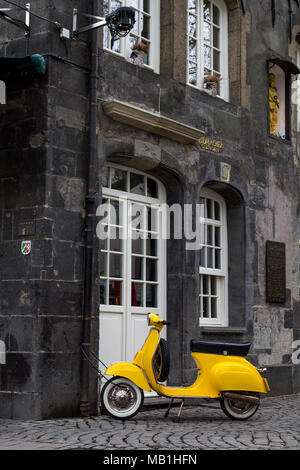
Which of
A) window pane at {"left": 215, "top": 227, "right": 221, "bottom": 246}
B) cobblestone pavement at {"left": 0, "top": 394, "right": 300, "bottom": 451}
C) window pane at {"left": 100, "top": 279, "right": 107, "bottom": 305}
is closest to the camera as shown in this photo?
cobblestone pavement at {"left": 0, "top": 394, "right": 300, "bottom": 451}

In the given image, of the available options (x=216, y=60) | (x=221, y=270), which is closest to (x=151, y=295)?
(x=221, y=270)

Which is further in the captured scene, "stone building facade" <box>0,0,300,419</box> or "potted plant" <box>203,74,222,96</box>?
"potted plant" <box>203,74,222,96</box>

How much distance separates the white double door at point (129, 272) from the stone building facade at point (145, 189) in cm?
3

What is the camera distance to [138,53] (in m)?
10.4

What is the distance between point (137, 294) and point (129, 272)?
0.42 meters

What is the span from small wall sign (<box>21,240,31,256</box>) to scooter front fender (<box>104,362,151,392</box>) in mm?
1696

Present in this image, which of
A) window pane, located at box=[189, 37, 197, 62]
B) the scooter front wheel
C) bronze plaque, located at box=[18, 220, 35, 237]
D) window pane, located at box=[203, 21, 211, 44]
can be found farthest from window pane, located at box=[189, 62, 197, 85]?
the scooter front wheel

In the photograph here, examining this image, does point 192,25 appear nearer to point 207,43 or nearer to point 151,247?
point 207,43

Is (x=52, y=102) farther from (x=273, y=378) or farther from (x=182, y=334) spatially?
(x=273, y=378)

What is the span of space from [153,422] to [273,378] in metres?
4.48

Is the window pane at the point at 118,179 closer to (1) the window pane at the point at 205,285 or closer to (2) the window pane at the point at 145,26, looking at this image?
(2) the window pane at the point at 145,26

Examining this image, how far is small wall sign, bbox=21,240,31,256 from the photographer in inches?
342

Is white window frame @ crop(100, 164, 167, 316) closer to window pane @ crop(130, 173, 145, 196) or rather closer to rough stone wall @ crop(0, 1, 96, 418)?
window pane @ crop(130, 173, 145, 196)
